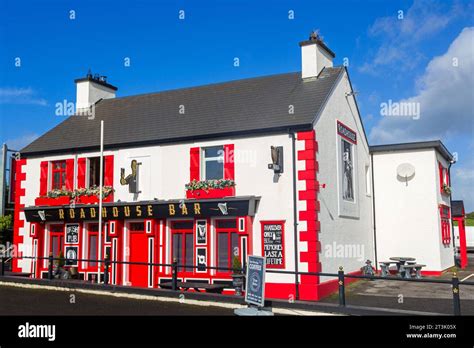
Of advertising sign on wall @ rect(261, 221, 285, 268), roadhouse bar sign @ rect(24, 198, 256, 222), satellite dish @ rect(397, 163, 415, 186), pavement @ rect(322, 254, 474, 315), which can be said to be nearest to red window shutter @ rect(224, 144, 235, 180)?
roadhouse bar sign @ rect(24, 198, 256, 222)

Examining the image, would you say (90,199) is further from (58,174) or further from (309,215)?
(309,215)

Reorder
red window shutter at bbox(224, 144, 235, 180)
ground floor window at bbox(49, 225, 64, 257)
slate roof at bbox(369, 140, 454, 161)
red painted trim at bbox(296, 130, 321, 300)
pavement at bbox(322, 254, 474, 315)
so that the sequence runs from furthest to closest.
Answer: slate roof at bbox(369, 140, 454, 161), ground floor window at bbox(49, 225, 64, 257), red window shutter at bbox(224, 144, 235, 180), red painted trim at bbox(296, 130, 321, 300), pavement at bbox(322, 254, 474, 315)

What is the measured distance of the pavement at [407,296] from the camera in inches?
503

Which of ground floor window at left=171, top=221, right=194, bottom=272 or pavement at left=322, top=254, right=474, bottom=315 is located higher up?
ground floor window at left=171, top=221, right=194, bottom=272

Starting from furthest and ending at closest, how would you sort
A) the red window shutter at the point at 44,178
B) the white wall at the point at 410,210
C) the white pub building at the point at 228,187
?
1. the white wall at the point at 410,210
2. the red window shutter at the point at 44,178
3. the white pub building at the point at 228,187

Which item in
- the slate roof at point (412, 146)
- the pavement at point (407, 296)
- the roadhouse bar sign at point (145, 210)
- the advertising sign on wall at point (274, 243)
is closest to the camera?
the pavement at point (407, 296)

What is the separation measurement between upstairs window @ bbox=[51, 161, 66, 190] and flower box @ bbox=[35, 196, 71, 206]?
26.0 inches

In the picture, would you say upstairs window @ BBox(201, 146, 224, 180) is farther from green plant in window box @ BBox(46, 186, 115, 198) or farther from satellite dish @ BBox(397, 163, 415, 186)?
satellite dish @ BBox(397, 163, 415, 186)

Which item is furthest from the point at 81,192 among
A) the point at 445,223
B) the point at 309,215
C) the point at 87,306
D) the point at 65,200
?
the point at 445,223

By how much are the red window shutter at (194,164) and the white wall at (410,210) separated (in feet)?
28.9

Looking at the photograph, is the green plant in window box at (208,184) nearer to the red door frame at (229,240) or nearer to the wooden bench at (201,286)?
the red door frame at (229,240)

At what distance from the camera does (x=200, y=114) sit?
18.9 m

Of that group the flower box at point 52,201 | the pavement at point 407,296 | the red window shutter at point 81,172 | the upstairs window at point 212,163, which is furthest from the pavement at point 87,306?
the red window shutter at point 81,172

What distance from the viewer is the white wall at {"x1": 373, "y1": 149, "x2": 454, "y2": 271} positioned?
20.1 m
